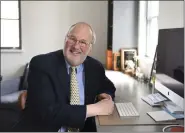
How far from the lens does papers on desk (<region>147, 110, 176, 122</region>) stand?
1.30 meters

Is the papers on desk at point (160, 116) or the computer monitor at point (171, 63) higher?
the computer monitor at point (171, 63)

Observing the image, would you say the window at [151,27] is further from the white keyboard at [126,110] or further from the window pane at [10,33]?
the window pane at [10,33]

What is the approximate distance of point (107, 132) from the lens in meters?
1.14

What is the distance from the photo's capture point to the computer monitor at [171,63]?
128cm

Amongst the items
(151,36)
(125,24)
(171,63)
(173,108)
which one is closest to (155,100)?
(173,108)

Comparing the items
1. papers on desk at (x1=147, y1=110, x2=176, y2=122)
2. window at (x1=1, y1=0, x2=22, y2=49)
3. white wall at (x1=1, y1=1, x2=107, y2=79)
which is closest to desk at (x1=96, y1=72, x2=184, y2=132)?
papers on desk at (x1=147, y1=110, x2=176, y2=122)

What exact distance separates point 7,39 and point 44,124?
289 centimetres

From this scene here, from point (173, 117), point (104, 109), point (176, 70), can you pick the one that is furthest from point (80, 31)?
point (173, 117)

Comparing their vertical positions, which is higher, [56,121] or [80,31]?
[80,31]

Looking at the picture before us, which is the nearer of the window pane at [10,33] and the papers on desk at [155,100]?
the papers on desk at [155,100]

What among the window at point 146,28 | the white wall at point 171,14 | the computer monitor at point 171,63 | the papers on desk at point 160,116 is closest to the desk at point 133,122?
the papers on desk at point 160,116

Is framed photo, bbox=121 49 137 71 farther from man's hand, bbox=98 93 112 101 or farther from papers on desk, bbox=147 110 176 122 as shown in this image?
papers on desk, bbox=147 110 176 122

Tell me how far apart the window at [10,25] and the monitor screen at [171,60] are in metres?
2.76

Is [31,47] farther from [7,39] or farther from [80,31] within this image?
[80,31]
